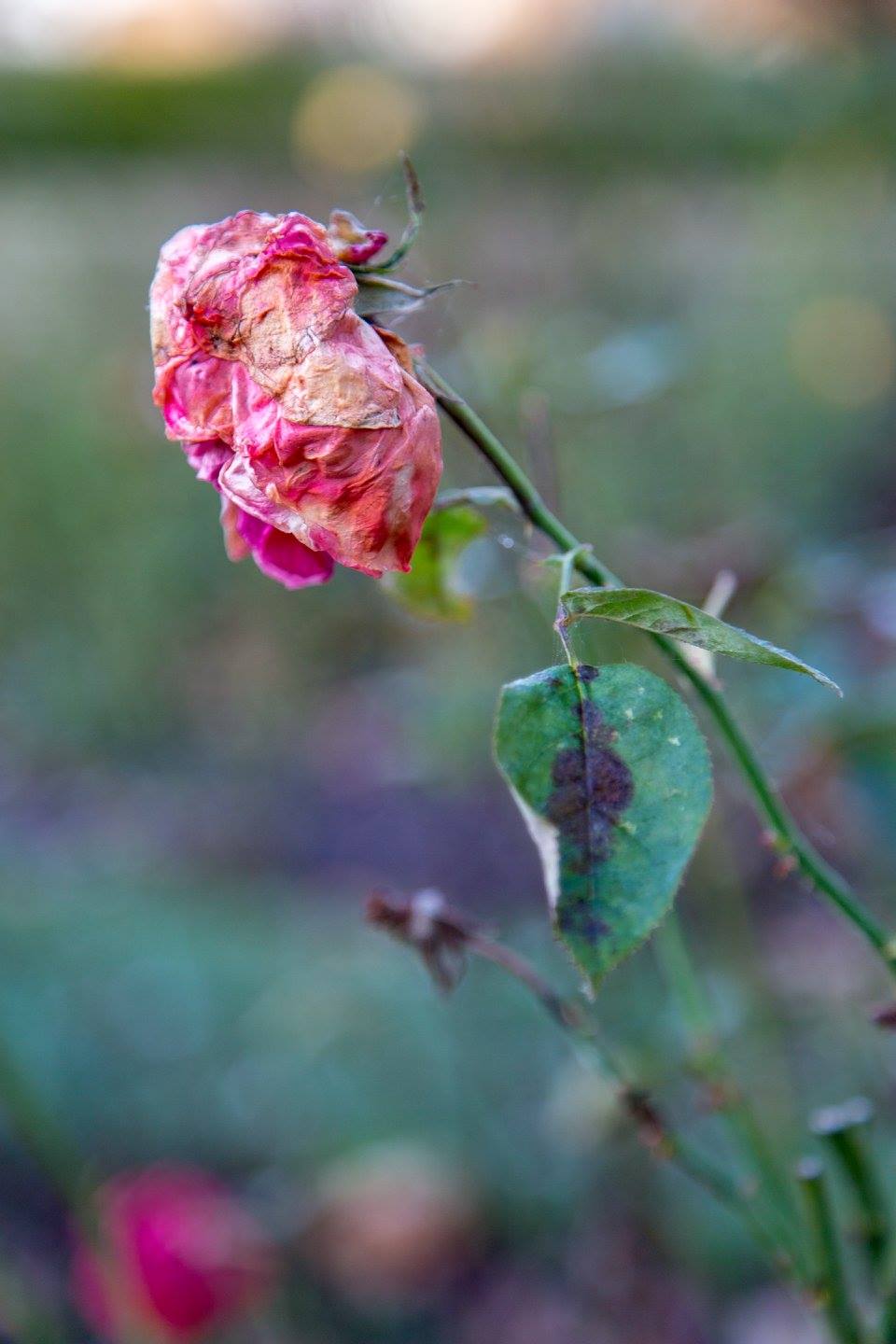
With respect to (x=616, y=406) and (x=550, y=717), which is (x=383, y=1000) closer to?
(x=616, y=406)

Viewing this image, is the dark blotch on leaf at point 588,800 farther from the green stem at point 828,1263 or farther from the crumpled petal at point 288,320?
the green stem at point 828,1263

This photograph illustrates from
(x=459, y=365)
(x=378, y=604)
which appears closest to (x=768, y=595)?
(x=459, y=365)

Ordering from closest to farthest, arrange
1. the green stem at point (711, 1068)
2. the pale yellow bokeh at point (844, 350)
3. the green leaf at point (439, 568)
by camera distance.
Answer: the green leaf at point (439, 568) → the green stem at point (711, 1068) → the pale yellow bokeh at point (844, 350)

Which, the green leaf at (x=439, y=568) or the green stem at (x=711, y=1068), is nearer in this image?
the green leaf at (x=439, y=568)

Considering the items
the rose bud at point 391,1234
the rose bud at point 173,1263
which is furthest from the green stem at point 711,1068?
the rose bud at point 391,1234

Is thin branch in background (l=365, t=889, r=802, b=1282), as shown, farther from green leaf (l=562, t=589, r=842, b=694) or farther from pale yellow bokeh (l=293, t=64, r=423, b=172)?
pale yellow bokeh (l=293, t=64, r=423, b=172)

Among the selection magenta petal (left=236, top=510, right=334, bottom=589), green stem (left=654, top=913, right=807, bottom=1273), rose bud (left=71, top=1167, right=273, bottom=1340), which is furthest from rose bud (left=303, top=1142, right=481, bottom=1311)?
magenta petal (left=236, top=510, right=334, bottom=589)

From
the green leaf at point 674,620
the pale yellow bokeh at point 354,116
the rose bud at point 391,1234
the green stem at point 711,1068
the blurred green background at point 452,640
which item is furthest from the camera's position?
the pale yellow bokeh at point 354,116

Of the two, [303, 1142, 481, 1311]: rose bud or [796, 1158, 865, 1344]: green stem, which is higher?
[796, 1158, 865, 1344]: green stem
